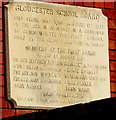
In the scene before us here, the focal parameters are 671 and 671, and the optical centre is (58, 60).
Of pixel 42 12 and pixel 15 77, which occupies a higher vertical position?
pixel 42 12

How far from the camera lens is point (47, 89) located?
262 inches

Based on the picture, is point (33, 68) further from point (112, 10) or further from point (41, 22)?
point (112, 10)

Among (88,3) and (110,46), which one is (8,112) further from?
(88,3)

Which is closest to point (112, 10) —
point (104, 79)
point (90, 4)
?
point (90, 4)

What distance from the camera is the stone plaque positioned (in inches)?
260

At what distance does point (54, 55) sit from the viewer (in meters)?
6.77

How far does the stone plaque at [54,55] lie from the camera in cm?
661

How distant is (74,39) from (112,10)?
61 cm

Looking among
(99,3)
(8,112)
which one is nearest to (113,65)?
(99,3)

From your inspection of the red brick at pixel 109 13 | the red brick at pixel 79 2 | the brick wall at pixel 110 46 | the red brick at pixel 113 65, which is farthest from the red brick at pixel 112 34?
the red brick at pixel 79 2

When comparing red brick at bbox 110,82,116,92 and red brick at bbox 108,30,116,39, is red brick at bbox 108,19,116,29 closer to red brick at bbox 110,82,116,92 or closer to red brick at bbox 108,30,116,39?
red brick at bbox 108,30,116,39

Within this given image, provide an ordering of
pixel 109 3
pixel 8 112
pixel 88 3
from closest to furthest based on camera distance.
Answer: pixel 8 112, pixel 88 3, pixel 109 3

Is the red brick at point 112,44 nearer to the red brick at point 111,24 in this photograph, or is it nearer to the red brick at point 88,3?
the red brick at point 111,24

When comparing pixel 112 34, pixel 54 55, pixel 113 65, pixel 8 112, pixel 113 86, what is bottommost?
pixel 8 112
